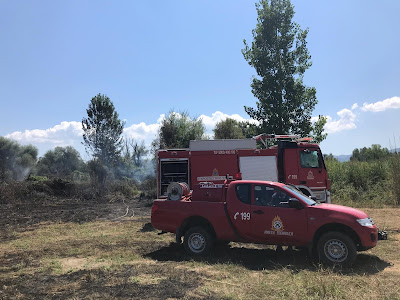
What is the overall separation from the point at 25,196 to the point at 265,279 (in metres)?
20.4

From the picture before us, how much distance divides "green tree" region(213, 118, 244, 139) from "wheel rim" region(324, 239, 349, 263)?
30.6 meters

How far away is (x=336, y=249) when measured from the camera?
6734 mm

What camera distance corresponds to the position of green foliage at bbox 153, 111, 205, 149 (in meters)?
30.0

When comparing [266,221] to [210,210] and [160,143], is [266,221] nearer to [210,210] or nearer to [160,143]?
[210,210]

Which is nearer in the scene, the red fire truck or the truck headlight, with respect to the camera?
the truck headlight

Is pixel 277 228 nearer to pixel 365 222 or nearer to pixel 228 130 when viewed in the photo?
pixel 365 222

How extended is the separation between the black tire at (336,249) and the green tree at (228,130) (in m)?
30.6

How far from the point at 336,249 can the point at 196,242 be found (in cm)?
320

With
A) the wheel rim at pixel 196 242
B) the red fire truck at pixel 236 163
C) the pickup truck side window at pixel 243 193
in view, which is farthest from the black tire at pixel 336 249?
the red fire truck at pixel 236 163

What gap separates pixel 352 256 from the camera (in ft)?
21.6

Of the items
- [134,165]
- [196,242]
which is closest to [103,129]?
[134,165]

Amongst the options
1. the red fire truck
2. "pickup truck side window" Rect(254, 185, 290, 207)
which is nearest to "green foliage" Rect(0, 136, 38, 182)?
the red fire truck

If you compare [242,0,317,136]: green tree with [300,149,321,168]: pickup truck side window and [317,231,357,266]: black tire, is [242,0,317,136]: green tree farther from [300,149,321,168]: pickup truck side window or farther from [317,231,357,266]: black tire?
[317,231,357,266]: black tire

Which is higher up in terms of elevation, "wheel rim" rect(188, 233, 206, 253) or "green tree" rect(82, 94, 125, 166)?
"green tree" rect(82, 94, 125, 166)
